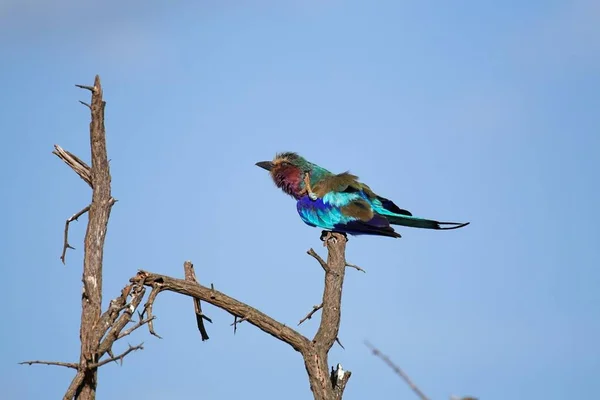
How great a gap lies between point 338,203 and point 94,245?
9.05 feet

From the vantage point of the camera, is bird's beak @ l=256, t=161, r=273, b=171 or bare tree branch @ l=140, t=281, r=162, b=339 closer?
bare tree branch @ l=140, t=281, r=162, b=339

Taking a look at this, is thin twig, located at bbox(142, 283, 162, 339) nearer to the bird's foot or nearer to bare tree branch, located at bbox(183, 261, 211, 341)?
bare tree branch, located at bbox(183, 261, 211, 341)

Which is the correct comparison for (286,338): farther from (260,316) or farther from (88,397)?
(88,397)

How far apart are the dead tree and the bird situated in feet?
1.97

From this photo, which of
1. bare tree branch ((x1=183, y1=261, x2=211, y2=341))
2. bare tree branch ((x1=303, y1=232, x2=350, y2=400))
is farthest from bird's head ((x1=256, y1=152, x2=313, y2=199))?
bare tree branch ((x1=183, y1=261, x2=211, y2=341))

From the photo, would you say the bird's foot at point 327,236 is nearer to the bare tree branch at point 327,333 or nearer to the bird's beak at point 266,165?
the bare tree branch at point 327,333

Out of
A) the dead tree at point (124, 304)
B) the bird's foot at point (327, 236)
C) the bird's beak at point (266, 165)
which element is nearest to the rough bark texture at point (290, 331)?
the dead tree at point (124, 304)

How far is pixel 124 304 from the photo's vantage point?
7.56 meters

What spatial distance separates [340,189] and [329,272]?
120cm

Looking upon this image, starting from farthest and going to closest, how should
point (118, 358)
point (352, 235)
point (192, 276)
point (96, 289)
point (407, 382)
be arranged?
point (352, 235)
point (192, 276)
point (96, 289)
point (118, 358)
point (407, 382)

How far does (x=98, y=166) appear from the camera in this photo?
312 inches

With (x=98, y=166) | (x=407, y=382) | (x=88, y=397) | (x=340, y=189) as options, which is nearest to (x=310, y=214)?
(x=340, y=189)

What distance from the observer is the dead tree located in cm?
731

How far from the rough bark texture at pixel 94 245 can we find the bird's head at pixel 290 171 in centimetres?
242
